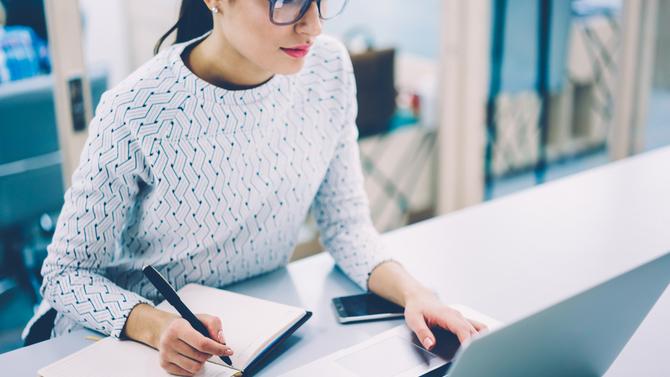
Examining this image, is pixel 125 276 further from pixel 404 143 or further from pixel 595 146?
pixel 595 146

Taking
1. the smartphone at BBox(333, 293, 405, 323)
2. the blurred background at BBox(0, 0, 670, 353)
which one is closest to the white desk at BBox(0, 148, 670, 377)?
the smartphone at BBox(333, 293, 405, 323)

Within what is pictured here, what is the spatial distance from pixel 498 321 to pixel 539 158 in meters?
3.19

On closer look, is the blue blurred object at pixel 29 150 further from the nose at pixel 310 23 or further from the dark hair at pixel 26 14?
the nose at pixel 310 23

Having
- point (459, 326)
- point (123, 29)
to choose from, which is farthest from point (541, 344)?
point (123, 29)

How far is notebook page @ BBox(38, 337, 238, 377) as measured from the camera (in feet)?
3.09

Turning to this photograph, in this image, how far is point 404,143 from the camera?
3.64 m

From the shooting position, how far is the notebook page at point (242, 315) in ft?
3.26

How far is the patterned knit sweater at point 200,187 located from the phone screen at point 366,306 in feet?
0.21

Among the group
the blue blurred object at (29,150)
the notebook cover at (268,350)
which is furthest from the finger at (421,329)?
the blue blurred object at (29,150)

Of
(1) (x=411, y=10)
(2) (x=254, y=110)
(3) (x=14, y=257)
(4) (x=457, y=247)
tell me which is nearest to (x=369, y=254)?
(4) (x=457, y=247)

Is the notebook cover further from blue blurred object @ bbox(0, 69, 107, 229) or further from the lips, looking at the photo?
blue blurred object @ bbox(0, 69, 107, 229)

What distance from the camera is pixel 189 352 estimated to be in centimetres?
92

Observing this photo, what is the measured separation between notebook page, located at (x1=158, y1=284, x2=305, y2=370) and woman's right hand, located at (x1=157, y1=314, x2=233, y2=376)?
51 mm

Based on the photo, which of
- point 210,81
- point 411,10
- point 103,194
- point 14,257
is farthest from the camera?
point 411,10
